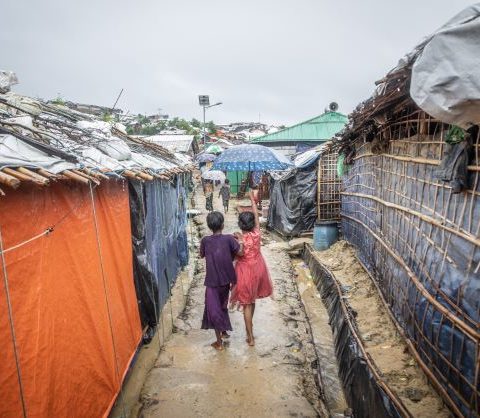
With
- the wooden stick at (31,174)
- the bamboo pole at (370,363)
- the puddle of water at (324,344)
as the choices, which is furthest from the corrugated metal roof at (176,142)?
the wooden stick at (31,174)

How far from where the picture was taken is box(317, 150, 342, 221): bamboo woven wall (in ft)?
41.1

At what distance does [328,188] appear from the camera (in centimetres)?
1261

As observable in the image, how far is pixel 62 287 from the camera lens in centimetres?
301

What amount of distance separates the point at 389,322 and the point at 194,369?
3.17 metres

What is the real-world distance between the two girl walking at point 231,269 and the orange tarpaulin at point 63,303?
3.82ft

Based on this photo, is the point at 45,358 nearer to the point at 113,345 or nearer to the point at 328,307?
the point at 113,345

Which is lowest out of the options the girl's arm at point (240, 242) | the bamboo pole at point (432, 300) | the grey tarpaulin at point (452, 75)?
the bamboo pole at point (432, 300)

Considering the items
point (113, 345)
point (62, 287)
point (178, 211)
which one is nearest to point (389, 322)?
point (113, 345)

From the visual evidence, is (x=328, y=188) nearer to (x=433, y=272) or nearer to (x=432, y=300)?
(x=433, y=272)

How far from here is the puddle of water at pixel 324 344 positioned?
4.93m

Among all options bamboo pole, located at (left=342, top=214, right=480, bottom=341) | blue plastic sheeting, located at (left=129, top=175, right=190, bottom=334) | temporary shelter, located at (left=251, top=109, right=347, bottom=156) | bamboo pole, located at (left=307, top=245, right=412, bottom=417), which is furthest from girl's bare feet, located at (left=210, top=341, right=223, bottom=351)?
temporary shelter, located at (left=251, top=109, right=347, bottom=156)

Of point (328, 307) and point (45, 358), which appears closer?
point (45, 358)

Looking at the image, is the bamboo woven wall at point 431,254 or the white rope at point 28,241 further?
the bamboo woven wall at point 431,254

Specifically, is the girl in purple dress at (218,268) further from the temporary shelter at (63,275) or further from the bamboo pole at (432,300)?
the bamboo pole at (432,300)
